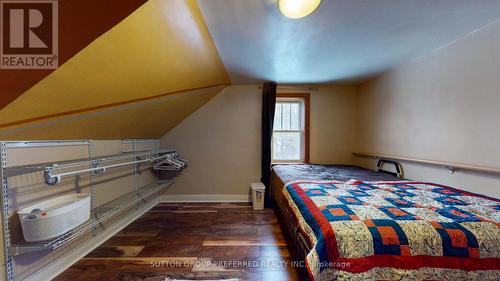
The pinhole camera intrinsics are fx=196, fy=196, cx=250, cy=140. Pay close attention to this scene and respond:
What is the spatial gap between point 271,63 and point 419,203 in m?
1.96

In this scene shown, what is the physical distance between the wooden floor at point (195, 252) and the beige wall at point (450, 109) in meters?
1.76

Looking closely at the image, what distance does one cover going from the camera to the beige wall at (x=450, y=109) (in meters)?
1.59

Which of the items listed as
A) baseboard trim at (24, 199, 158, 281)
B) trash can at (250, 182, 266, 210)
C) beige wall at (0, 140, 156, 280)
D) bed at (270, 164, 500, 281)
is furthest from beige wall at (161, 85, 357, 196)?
bed at (270, 164, 500, 281)

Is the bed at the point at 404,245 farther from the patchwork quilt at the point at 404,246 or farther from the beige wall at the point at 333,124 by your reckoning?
the beige wall at the point at 333,124

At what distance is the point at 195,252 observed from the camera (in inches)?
75.0

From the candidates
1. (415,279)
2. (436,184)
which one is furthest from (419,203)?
(436,184)

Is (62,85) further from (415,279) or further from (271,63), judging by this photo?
(415,279)

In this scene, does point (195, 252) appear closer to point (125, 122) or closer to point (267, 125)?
point (125, 122)

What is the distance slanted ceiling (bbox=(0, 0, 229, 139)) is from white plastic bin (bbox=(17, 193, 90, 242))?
0.51 m

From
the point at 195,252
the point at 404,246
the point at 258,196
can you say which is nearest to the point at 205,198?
the point at 258,196

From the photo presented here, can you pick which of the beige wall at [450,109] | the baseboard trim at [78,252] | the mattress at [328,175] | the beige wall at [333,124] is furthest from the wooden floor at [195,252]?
the beige wall at [450,109]

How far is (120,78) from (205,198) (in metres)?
2.47

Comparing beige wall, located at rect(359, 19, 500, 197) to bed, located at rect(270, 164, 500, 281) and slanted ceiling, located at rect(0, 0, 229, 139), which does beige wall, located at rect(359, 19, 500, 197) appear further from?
slanted ceiling, located at rect(0, 0, 229, 139)

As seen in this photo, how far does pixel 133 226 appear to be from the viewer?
2451 mm
